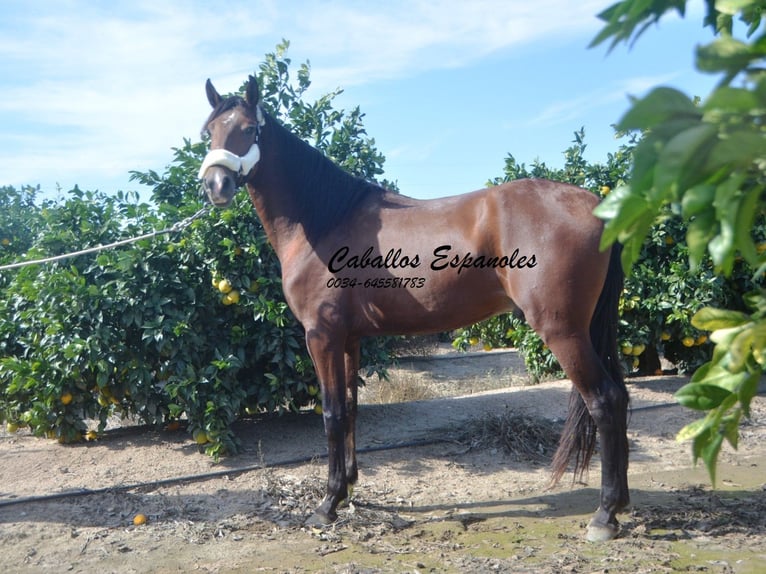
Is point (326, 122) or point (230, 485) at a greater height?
point (326, 122)

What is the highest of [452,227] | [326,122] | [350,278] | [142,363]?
[326,122]

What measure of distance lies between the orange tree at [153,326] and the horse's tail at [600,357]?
199 cm

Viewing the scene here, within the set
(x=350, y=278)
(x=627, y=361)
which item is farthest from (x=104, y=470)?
(x=627, y=361)

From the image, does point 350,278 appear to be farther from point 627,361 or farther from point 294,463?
point 627,361

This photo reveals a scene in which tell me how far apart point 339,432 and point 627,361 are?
12.8ft

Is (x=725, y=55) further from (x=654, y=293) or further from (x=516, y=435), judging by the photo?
(x=654, y=293)

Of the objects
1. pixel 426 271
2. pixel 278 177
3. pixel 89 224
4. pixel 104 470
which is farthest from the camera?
pixel 89 224

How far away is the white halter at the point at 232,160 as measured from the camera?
3.66 m

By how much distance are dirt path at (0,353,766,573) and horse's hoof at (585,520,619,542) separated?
1.7 inches

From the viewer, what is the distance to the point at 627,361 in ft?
21.5

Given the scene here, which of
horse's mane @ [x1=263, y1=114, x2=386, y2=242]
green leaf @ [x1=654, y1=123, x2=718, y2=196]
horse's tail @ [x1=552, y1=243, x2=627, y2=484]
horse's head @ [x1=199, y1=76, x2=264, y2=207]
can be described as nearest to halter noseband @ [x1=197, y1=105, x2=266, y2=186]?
horse's head @ [x1=199, y1=76, x2=264, y2=207]

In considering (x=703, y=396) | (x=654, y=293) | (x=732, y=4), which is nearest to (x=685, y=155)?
(x=732, y=4)

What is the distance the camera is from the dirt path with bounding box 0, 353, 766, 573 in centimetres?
316

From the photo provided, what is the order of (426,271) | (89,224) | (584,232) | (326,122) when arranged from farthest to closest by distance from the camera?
(326,122), (89,224), (426,271), (584,232)
